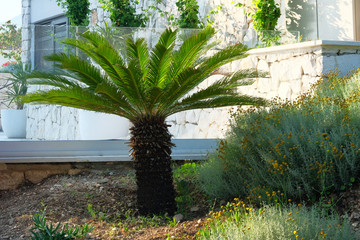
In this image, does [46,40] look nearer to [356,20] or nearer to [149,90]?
[149,90]

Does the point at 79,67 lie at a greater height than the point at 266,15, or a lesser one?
lesser

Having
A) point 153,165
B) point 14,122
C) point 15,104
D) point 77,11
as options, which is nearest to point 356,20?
point 153,165

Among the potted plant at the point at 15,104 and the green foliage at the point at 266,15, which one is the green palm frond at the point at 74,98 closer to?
the potted plant at the point at 15,104

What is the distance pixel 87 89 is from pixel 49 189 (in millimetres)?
1661

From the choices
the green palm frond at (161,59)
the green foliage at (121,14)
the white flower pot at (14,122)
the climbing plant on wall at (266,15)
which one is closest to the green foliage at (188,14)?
the green foliage at (121,14)

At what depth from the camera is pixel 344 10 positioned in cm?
747

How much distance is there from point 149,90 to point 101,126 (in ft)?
9.63

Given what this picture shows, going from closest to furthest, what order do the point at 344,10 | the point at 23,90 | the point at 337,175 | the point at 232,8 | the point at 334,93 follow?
the point at 337,175 < the point at 334,93 < the point at 23,90 < the point at 344,10 < the point at 232,8

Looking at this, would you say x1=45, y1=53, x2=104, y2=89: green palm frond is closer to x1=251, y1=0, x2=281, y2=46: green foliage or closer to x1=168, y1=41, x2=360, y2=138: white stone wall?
x1=168, y1=41, x2=360, y2=138: white stone wall

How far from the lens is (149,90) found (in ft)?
15.4

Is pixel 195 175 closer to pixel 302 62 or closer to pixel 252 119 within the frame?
pixel 252 119

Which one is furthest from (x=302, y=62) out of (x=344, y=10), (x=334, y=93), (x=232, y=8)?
(x=232, y=8)

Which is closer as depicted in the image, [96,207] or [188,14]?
[96,207]

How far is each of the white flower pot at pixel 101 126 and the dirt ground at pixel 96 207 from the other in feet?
3.24
